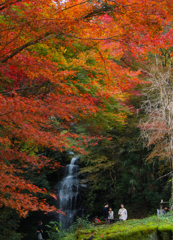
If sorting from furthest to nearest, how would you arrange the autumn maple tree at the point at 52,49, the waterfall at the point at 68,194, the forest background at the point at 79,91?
the waterfall at the point at 68,194
the forest background at the point at 79,91
the autumn maple tree at the point at 52,49

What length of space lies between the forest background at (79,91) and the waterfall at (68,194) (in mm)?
1311

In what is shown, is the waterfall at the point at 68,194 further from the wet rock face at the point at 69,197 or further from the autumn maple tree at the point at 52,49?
the autumn maple tree at the point at 52,49

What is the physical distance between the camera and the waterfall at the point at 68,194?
50.2 ft

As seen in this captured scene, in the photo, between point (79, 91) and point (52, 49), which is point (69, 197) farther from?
point (52, 49)

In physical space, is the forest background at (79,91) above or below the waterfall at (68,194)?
above

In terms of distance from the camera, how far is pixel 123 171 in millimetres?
14633

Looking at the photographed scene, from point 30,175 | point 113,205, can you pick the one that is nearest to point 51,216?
point 113,205

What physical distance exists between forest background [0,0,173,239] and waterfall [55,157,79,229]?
4.30 ft

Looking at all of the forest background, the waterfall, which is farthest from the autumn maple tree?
the waterfall

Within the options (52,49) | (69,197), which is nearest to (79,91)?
(52,49)

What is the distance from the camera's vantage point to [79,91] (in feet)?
24.3

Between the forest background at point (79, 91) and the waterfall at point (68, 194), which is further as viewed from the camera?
the waterfall at point (68, 194)

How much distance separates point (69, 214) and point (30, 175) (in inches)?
248

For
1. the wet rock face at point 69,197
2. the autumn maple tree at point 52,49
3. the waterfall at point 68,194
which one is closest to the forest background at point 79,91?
the autumn maple tree at point 52,49
